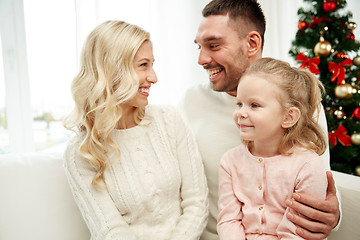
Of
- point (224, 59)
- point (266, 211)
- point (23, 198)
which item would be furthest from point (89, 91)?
point (266, 211)

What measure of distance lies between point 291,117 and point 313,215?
363 millimetres

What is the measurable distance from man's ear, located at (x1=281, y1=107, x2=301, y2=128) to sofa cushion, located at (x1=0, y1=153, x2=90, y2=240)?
107 cm

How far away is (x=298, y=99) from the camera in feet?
3.69

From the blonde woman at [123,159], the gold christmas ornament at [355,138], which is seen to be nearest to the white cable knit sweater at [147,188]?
the blonde woman at [123,159]

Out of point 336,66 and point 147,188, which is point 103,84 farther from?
point 336,66

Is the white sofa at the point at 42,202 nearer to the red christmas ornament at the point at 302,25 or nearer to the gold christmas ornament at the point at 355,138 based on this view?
the gold christmas ornament at the point at 355,138

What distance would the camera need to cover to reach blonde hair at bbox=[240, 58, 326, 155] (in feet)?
3.64

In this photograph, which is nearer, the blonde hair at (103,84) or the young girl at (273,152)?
the young girl at (273,152)

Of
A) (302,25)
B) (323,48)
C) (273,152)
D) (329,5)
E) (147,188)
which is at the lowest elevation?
(147,188)

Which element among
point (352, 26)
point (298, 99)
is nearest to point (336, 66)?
point (352, 26)

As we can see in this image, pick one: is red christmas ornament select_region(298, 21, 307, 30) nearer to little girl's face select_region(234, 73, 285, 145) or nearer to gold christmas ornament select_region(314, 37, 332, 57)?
gold christmas ornament select_region(314, 37, 332, 57)

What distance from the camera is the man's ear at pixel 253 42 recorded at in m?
1.65

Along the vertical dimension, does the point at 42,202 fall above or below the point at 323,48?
below

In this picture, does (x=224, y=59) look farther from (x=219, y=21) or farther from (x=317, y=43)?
(x=317, y=43)
